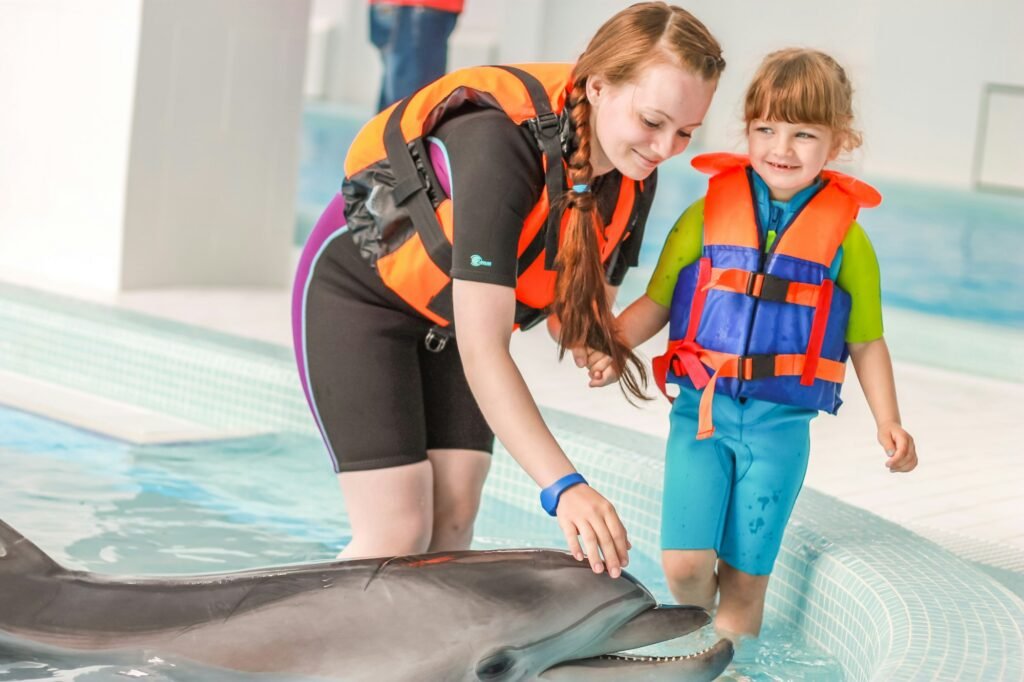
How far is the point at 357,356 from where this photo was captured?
10.7 ft

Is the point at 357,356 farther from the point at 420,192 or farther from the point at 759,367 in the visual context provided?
the point at 759,367

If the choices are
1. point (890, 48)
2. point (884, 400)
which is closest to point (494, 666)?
point (884, 400)

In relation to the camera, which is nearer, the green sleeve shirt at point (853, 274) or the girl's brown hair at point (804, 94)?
the girl's brown hair at point (804, 94)

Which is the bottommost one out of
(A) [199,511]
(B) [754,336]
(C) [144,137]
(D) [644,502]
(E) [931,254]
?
(A) [199,511]

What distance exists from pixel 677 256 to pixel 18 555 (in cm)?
187

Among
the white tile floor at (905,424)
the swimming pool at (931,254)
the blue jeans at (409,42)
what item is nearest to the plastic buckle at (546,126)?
the white tile floor at (905,424)

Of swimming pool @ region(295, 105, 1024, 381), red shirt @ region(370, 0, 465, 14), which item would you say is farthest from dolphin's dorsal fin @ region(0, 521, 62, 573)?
swimming pool @ region(295, 105, 1024, 381)

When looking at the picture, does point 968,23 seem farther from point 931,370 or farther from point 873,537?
point 873,537

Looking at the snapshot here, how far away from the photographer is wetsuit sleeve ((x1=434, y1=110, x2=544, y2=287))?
8.80 ft

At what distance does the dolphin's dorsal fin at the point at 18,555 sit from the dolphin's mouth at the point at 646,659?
918mm

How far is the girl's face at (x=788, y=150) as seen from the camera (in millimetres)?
3431

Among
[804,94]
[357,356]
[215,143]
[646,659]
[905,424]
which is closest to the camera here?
[646,659]

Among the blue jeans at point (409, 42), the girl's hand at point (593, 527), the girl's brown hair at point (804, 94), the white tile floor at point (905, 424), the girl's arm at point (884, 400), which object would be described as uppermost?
the blue jeans at point (409, 42)

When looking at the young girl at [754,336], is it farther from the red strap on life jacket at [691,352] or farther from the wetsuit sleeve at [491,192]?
the wetsuit sleeve at [491,192]
